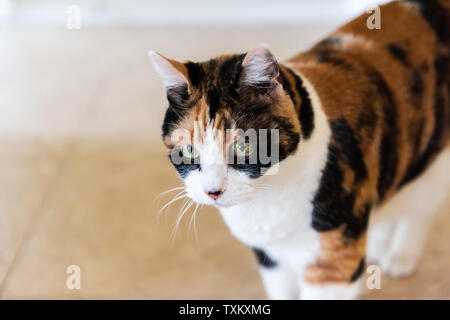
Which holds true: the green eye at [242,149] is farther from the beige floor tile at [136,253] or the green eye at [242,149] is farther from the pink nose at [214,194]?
the beige floor tile at [136,253]

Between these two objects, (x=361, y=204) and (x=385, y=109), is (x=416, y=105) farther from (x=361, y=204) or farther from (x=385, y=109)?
(x=361, y=204)

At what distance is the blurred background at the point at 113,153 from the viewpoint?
1.40 m

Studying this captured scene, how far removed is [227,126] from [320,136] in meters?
0.19

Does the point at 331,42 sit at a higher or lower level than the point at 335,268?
higher

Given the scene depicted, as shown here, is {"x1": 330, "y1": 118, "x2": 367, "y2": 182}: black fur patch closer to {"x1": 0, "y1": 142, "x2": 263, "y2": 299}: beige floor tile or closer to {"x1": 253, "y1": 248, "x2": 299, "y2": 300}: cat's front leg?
{"x1": 253, "y1": 248, "x2": 299, "y2": 300}: cat's front leg

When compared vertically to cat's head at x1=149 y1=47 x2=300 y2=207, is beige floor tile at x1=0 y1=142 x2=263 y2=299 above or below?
below

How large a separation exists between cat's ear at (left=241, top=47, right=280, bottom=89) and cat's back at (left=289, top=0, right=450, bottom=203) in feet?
0.62

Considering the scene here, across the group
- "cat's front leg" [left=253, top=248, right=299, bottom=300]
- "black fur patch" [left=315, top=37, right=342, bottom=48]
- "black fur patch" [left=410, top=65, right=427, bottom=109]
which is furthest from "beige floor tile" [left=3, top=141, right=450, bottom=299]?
"black fur patch" [left=315, top=37, right=342, bottom=48]

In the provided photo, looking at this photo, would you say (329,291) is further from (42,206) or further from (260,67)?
(42,206)

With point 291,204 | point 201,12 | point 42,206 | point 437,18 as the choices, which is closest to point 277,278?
point 291,204

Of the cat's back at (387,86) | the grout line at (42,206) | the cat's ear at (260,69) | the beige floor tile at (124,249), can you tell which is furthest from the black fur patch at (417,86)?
the grout line at (42,206)

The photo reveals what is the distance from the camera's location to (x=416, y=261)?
139cm

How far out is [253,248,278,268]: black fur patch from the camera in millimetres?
1169

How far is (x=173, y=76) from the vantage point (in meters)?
0.87
